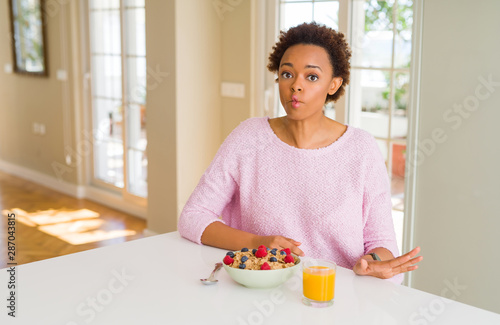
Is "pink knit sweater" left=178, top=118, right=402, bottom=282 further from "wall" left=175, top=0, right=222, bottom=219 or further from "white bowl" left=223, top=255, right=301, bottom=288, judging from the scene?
"wall" left=175, top=0, right=222, bottom=219

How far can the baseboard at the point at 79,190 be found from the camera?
5.12 meters

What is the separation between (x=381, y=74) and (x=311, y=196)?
164cm

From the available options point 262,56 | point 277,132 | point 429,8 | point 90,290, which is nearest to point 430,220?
point 429,8

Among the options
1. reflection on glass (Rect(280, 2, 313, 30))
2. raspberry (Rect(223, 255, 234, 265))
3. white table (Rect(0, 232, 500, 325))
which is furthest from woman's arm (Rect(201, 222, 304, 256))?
reflection on glass (Rect(280, 2, 313, 30))

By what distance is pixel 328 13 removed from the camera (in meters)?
3.47

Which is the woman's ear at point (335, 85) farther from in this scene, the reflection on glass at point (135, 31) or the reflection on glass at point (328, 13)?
the reflection on glass at point (135, 31)

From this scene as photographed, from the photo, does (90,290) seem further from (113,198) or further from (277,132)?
(113,198)

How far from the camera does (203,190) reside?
6.12 feet

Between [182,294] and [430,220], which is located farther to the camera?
[430,220]

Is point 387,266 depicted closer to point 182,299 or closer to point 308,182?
point 308,182

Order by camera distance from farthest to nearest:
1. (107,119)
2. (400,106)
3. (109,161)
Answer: (109,161) < (107,119) < (400,106)

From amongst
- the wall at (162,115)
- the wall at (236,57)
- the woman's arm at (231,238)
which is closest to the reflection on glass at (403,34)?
the wall at (236,57)

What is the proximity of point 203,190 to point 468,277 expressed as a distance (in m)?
1.42

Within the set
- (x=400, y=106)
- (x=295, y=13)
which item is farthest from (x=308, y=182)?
(x=295, y=13)
